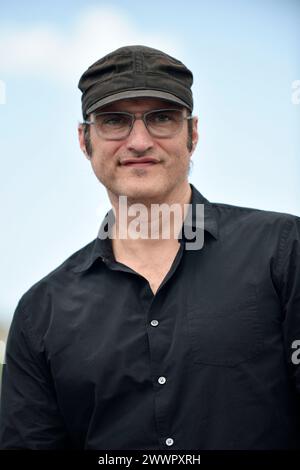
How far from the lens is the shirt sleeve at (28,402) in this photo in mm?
2299

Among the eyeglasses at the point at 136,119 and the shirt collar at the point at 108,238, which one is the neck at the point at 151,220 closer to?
the shirt collar at the point at 108,238

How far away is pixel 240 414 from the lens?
2.05 metres

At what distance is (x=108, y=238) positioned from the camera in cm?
246

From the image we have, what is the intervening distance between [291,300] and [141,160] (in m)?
0.64

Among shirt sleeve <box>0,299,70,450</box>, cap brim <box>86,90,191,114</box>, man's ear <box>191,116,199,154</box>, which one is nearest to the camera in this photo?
cap brim <box>86,90,191,114</box>

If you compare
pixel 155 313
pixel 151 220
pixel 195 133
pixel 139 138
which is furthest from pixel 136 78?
pixel 155 313

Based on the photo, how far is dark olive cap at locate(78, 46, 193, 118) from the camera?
2.20m

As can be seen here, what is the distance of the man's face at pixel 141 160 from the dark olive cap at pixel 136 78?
0.04 metres

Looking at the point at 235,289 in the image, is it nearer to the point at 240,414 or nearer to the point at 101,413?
the point at 240,414

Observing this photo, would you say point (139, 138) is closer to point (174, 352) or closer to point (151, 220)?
Answer: point (151, 220)

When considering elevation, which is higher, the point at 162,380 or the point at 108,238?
the point at 108,238

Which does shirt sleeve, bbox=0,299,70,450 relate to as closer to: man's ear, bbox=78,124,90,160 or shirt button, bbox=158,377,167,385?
shirt button, bbox=158,377,167,385

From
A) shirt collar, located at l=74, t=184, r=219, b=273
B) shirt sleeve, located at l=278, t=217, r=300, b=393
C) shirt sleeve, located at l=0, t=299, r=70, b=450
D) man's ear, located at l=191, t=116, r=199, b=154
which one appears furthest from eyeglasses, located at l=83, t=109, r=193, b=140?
shirt sleeve, located at l=0, t=299, r=70, b=450
